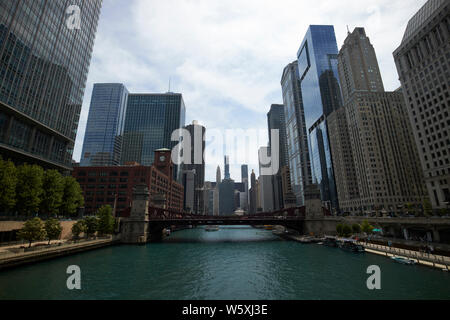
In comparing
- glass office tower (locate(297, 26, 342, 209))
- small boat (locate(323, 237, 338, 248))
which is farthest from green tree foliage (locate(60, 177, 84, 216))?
glass office tower (locate(297, 26, 342, 209))

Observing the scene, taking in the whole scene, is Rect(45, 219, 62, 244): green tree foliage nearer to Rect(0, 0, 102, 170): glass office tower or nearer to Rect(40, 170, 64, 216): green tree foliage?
Rect(40, 170, 64, 216): green tree foliage

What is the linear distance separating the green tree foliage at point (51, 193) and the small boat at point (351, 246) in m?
70.0

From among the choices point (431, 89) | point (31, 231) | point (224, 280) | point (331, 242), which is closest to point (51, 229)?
point (31, 231)

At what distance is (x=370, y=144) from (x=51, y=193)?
14304 cm

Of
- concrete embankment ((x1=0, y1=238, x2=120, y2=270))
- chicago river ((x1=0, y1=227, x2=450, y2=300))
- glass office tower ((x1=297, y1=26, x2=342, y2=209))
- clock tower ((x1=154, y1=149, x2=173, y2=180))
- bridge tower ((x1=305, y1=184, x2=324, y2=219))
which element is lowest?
chicago river ((x1=0, y1=227, x2=450, y2=300))

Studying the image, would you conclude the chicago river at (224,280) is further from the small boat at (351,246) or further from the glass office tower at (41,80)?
the glass office tower at (41,80)

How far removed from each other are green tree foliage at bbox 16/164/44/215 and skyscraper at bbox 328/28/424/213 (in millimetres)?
128071

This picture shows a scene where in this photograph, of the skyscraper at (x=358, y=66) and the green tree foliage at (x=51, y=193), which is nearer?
the green tree foliage at (x=51, y=193)

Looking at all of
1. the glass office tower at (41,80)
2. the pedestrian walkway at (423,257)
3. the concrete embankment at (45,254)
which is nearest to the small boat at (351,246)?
the pedestrian walkway at (423,257)

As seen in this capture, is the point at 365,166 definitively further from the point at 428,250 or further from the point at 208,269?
the point at 208,269

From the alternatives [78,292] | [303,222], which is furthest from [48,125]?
[303,222]

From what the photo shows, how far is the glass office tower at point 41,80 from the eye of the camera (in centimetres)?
5397

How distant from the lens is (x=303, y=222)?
8175cm

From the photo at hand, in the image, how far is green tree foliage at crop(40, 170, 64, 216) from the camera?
5028cm
